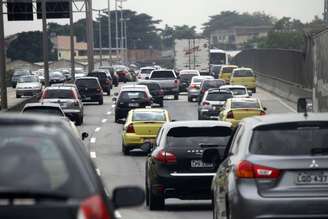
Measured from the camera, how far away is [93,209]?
660 cm

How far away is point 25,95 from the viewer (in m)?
83.6

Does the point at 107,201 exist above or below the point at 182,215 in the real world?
above

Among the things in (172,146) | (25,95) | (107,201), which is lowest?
(25,95)

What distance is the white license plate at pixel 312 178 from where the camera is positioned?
1164cm

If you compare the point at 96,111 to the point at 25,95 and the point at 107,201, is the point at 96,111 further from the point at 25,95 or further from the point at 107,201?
the point at 107,201

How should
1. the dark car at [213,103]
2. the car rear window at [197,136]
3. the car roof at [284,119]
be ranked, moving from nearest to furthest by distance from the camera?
the car roof at [284,119], the car rear window at [197,136], the dark car at [213,103]

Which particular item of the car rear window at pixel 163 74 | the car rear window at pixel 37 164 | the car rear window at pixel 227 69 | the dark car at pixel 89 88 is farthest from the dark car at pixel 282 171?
the car rear window at pixel 227 69

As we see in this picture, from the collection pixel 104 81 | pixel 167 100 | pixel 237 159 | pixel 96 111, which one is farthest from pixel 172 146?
pixel 104 81

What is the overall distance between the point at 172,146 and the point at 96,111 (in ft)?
141

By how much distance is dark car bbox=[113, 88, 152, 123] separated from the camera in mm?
49969

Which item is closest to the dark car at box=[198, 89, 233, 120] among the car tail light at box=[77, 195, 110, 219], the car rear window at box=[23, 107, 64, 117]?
the car rear window at box=[23, 107, 64, 117]

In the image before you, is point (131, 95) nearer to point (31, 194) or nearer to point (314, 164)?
point (314, 164)

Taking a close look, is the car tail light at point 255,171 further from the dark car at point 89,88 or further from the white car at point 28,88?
the white car at point 28,88

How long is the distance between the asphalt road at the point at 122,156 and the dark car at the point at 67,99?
2.17 ft
